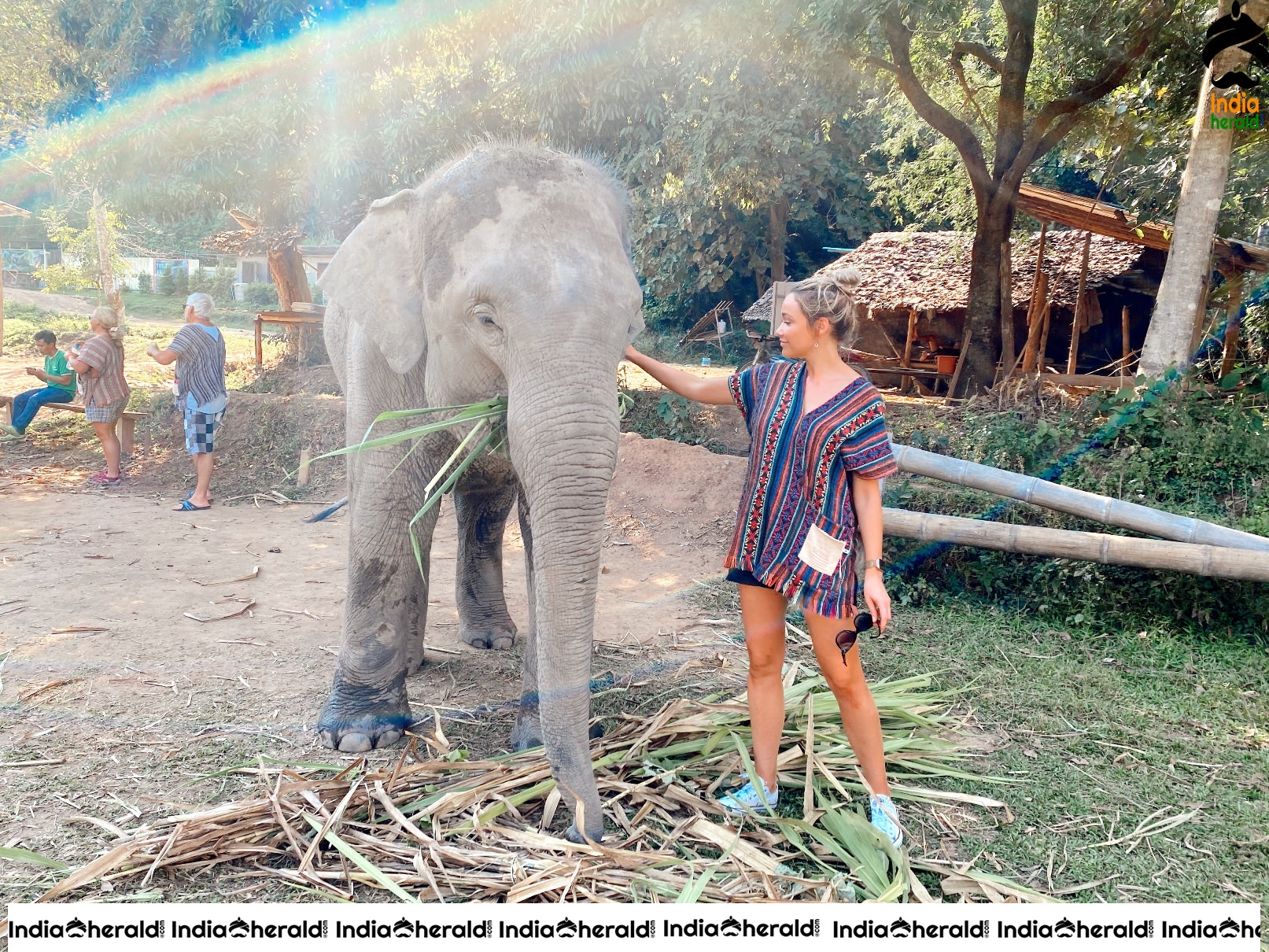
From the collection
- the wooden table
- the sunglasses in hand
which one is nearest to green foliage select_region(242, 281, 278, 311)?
the wooden table

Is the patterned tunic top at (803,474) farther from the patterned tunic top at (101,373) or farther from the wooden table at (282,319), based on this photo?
the wooden table at (282,319)

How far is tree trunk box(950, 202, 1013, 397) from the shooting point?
41.2 ft

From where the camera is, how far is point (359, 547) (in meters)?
3.88

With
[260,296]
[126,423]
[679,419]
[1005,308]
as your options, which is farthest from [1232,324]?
[260,296]

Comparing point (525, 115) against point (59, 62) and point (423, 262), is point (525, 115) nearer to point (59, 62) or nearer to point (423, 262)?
point (59, 62)

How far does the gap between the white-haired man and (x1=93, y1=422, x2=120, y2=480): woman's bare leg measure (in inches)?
50.0

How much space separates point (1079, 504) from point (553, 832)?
148 inches

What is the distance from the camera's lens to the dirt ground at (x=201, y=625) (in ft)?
12.2

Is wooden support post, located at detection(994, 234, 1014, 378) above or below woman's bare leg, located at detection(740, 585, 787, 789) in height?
above

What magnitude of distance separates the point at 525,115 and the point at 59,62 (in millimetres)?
6400

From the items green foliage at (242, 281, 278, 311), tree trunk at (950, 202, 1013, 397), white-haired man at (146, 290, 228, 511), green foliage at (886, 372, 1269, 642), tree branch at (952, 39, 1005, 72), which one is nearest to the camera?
green foliage at (886, 372, 1269, 642)

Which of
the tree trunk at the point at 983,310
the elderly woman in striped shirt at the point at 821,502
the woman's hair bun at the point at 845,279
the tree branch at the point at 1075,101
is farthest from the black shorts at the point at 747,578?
the tree trunk at the point at 983,310

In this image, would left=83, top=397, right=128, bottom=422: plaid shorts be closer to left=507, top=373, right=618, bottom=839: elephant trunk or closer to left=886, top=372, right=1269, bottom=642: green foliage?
left=886, top=372, right=1269, bottom=642: green foliage

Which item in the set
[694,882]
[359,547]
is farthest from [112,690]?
[694,882]
